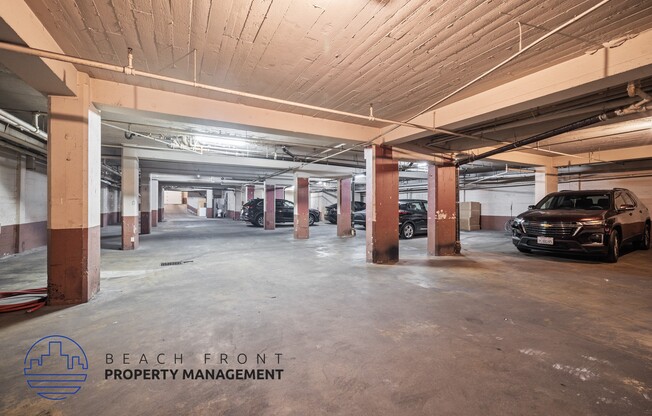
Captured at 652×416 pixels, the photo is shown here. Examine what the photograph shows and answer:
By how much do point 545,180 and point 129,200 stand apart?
40.1 ft

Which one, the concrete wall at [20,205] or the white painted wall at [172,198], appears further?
the white painted wall at [172,198]

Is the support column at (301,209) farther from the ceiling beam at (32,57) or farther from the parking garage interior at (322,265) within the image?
the ceiling beam at (32,57)

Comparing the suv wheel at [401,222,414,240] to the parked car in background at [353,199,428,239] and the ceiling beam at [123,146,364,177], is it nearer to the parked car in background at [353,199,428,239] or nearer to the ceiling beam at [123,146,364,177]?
the parked car in background at [353,199,428,239]

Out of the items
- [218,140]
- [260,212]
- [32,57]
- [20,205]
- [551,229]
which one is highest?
[218,140]

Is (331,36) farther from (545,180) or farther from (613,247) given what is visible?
(545,180)

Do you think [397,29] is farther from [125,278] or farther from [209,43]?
[125,278]

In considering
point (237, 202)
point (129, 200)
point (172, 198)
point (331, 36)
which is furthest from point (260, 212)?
point (172, 198)

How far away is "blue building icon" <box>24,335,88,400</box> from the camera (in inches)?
70.8

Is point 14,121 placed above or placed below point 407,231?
above

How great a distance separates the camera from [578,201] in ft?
19.8

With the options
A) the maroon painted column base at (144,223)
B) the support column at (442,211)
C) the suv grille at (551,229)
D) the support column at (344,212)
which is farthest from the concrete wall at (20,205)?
the suv grille at (551,229)

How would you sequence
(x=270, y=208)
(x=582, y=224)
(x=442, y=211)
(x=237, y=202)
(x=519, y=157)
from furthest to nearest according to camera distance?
(x=237, y=202) < (x=270, y=208) < (x=519, y=157) < (x=442, y=211) < (x=582, y=224)

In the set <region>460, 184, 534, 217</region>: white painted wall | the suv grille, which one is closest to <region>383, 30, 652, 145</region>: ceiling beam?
the suv grille

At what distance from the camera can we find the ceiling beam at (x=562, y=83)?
8.88 ft
